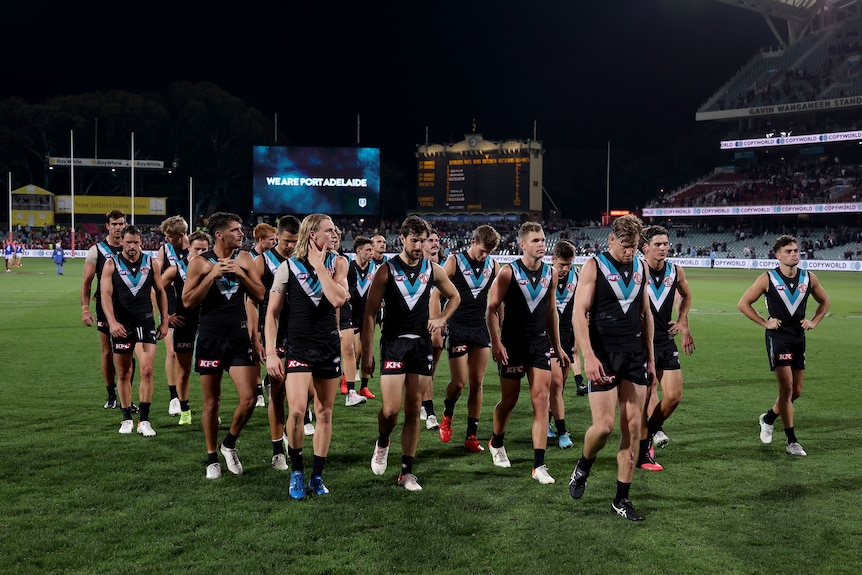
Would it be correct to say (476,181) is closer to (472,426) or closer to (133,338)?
(133,338)

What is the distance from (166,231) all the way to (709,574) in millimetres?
6843

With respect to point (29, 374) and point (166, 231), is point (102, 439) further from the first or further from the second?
point (29, 374)

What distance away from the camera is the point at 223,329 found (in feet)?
21.9

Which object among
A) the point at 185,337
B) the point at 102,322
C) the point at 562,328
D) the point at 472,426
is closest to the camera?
the point at 472,426

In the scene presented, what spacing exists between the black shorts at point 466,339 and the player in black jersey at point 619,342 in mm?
2108

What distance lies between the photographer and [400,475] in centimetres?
652

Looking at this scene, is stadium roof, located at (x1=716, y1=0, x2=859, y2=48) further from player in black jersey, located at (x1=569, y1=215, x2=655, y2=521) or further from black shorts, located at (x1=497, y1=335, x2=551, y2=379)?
player in black jersey, located at (x1=569, y1=215, x2=655, y2=521)

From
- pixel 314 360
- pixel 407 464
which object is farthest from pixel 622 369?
pixel 314 360

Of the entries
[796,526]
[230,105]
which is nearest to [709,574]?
[796,526]

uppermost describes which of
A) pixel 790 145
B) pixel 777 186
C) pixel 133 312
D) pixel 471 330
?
pixel 790 145

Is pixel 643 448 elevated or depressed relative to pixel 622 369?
depressed

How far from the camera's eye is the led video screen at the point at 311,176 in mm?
65750

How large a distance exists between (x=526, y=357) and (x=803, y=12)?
3071 inches

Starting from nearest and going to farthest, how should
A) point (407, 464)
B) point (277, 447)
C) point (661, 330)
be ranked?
point (407, 464) → point (277, 447) → point (661, 330)
